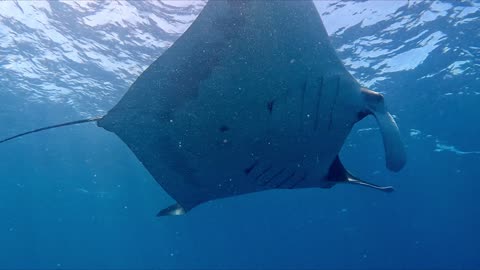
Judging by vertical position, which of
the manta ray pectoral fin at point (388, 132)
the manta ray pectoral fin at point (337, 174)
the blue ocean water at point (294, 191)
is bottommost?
the blue ocean water at point (294, 191)

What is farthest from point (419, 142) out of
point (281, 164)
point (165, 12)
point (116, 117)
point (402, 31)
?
point (116, 117)

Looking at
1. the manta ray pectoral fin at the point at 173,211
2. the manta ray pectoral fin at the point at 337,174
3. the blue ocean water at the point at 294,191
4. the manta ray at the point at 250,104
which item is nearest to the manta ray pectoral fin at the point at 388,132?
the manta ray at the point at 250,104

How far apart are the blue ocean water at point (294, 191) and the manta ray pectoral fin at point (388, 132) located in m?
6.70

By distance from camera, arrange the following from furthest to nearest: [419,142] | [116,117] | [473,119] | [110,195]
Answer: [110,195]
[419,142]
[473,119]
[116,117]

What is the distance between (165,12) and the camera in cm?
965

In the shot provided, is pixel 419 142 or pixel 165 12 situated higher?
pixel 165 12

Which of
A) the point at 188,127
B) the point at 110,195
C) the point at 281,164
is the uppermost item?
the point at 188,127

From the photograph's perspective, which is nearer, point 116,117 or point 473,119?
point 116,117

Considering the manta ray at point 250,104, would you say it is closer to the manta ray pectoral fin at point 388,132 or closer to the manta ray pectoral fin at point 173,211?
the manta ray pectoral fin at point 388,132

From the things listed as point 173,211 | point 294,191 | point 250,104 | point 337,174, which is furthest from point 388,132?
point 294,191

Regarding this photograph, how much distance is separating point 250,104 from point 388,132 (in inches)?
49.1

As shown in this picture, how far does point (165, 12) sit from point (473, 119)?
52.3ft

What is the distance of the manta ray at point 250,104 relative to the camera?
261 centimetres

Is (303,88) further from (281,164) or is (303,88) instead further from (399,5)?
(399,5)
